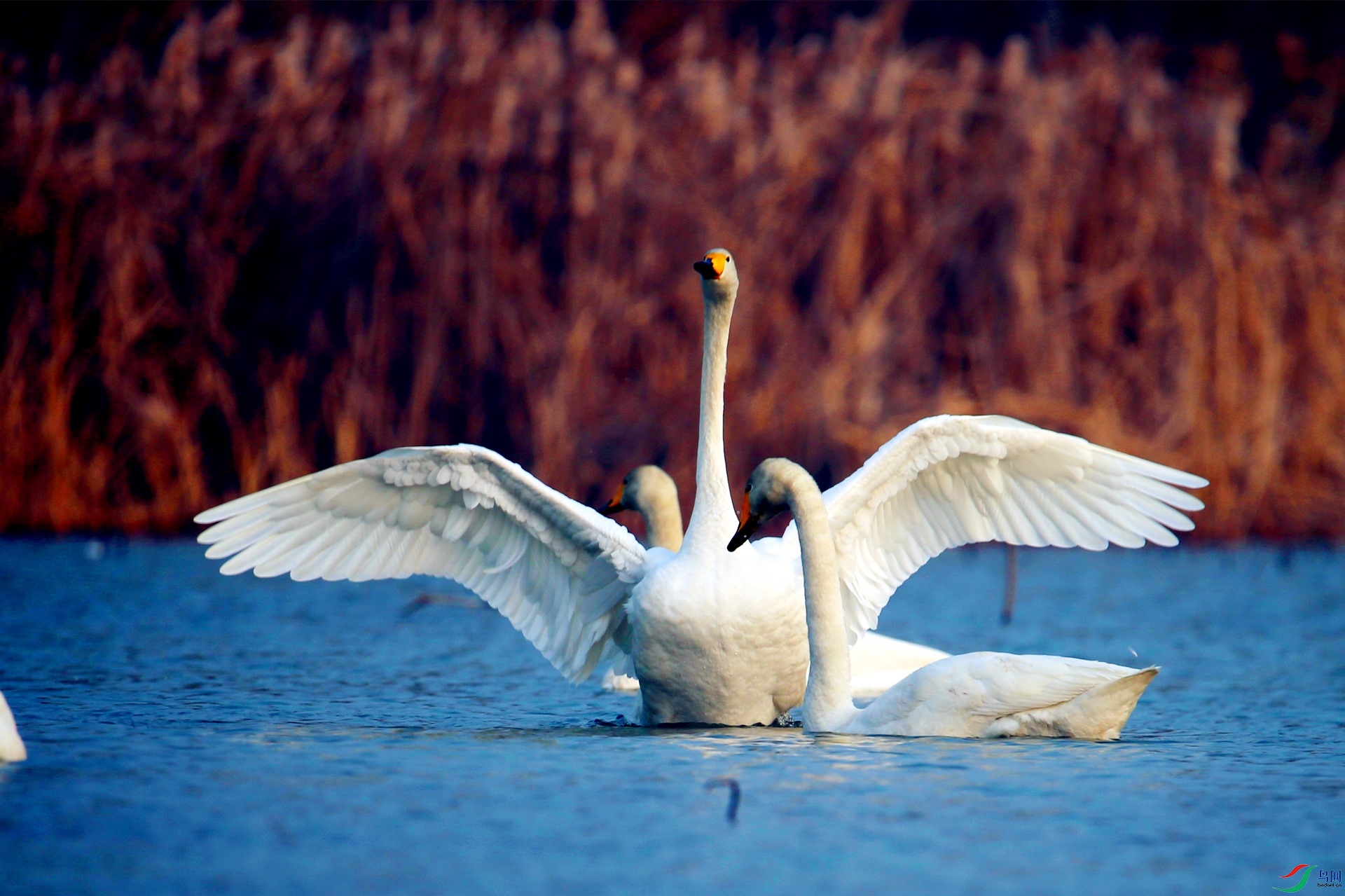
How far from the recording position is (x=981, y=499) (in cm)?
763

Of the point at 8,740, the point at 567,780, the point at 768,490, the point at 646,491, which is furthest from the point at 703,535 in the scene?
the point at 8,740

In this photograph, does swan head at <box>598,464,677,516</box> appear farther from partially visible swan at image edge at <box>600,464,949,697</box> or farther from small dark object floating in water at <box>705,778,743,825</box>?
small dark object floating in water at <box>705,778,743,825</box>

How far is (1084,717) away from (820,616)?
100cm

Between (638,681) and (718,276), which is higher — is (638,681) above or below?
below

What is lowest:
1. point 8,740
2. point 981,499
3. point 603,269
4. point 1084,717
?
point 8,740

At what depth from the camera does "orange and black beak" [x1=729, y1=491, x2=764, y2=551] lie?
6.71 meters

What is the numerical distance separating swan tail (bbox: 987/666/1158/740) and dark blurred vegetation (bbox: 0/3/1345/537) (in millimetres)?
6227

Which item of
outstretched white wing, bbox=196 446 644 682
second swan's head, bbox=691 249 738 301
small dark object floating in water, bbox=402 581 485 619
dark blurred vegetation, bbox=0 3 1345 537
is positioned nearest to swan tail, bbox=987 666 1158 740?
outstretched white wing, bbox=196 446 644 682

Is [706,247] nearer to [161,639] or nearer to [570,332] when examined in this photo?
[570,332]

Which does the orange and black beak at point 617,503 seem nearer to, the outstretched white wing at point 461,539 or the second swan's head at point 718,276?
the outstretched white wing at point 461,539

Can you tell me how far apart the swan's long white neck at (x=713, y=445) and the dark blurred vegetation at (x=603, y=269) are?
5.27 meters

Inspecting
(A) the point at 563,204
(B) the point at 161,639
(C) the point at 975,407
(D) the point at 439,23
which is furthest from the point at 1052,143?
(B) the point at 161,639

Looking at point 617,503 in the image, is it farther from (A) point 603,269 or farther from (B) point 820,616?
(A) point 603,269

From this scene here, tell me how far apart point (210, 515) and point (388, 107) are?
673 centimetres
